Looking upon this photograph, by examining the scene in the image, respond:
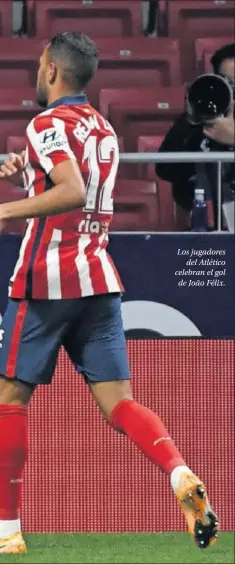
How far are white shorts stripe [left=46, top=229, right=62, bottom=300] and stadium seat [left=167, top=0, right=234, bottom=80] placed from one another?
3674 millimetres

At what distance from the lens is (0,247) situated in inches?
215

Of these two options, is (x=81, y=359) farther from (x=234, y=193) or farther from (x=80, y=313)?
(x=234, y=193)

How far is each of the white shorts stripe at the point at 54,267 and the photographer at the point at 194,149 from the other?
1.47 metres

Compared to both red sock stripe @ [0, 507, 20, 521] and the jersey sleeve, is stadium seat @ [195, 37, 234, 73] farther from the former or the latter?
red sock stripe @ [0, 507, 20, 521]

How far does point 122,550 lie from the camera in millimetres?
4773

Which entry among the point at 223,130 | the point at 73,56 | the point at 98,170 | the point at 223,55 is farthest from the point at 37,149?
the point at 223,55

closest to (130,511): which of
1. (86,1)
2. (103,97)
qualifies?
(103,97)

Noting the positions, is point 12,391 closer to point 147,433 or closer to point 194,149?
point 147,433

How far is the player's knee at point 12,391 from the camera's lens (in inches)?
173

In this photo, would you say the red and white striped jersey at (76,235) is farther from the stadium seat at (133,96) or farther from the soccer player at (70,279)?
the stadium seat at (133,96)

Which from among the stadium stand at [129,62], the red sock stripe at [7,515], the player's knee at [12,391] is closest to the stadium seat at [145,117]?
the stadium stand at [129,62]

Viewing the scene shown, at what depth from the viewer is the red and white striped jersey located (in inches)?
171

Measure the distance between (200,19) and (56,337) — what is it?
154 inches

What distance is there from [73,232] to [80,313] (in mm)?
247
